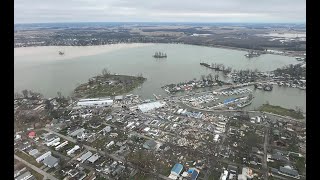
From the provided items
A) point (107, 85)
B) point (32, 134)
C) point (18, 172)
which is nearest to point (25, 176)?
point (18, 172)

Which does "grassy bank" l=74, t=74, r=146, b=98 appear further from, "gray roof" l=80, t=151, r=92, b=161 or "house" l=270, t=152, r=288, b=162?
"house" l=270, t=152, r=288, b=162

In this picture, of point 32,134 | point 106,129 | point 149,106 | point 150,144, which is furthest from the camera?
point 149,106

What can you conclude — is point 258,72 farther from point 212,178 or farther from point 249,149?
point 212,178

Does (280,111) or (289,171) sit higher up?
(280,111)

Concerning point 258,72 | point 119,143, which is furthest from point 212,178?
point 258,72

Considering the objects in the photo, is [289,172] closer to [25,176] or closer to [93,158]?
[93,158]

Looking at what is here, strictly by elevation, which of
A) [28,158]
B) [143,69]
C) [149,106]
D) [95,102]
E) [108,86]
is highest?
[143,69]

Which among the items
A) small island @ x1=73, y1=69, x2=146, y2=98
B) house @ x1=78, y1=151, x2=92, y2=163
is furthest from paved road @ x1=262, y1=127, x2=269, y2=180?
small island @ x1=73, y1=69, x2=146, y2=98
